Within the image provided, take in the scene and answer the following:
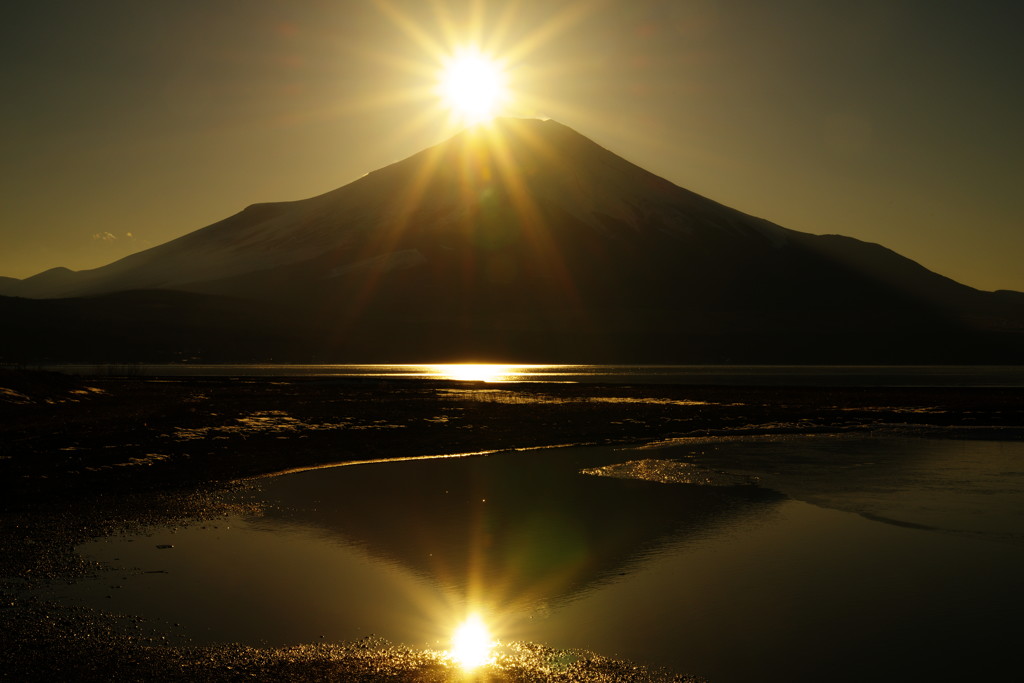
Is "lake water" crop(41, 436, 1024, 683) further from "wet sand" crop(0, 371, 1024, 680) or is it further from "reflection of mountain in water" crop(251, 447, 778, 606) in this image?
"wet sand" crop(0, 371, 1024, 680)

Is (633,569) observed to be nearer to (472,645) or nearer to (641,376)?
(472,645)

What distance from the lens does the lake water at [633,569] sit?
10.5 m

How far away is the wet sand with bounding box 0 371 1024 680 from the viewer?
938 cm

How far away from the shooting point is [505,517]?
18188 millimetres

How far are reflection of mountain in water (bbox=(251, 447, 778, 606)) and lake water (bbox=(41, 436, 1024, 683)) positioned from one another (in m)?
0.07

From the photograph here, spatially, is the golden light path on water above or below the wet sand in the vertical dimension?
below

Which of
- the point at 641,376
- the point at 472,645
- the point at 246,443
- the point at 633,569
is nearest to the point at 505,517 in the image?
the point at 633,569

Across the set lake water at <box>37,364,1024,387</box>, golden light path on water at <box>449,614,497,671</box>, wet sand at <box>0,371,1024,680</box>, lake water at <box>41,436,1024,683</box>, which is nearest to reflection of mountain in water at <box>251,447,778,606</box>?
lake water at <box>41,436,1024,683</box>

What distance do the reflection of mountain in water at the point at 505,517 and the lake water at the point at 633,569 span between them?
7cm

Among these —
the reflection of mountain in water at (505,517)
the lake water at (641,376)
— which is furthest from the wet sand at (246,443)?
the lake water at (641,376)

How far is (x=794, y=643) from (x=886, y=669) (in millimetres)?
1145

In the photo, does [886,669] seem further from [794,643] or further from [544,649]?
[544,649]

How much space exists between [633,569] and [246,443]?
18.5 meters

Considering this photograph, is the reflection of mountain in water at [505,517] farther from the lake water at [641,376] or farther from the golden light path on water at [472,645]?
the lake water at [641,376]
